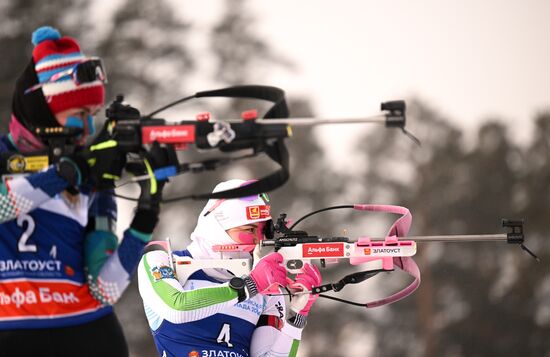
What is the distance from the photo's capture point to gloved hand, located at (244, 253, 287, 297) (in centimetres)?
348

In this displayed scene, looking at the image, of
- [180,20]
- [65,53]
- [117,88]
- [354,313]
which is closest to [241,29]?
[180,20]

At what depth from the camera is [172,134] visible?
9.73 feet

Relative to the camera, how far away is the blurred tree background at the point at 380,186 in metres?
11.3

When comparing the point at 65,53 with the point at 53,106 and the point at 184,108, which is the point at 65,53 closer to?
the point at 53,106

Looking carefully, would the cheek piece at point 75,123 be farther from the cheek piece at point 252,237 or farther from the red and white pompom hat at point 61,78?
the cheek piece at point 252,237

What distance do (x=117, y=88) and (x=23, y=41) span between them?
3.68ft

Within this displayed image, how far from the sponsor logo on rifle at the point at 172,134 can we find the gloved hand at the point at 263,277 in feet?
2.25

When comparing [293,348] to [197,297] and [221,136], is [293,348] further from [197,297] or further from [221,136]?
[221,136]

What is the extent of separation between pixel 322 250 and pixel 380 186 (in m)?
7.95

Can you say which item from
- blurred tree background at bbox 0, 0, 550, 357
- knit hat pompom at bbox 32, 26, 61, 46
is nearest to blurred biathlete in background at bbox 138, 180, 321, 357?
knit hat pompom at bbox 32, 26, 61, 46

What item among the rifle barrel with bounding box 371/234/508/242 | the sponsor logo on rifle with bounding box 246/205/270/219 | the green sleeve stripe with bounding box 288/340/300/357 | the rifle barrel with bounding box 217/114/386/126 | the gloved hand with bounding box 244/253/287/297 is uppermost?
the rifle barrel with bounding box 217/114/386/126

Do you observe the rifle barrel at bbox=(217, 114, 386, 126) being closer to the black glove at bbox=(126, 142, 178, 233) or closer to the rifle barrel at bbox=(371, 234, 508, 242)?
the black glove at bbox=(126, 142, 178, 233)

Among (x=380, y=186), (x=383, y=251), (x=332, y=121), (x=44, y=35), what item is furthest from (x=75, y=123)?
(x=380, y=186)

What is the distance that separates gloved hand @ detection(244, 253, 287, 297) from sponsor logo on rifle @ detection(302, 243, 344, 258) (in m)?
0.12
